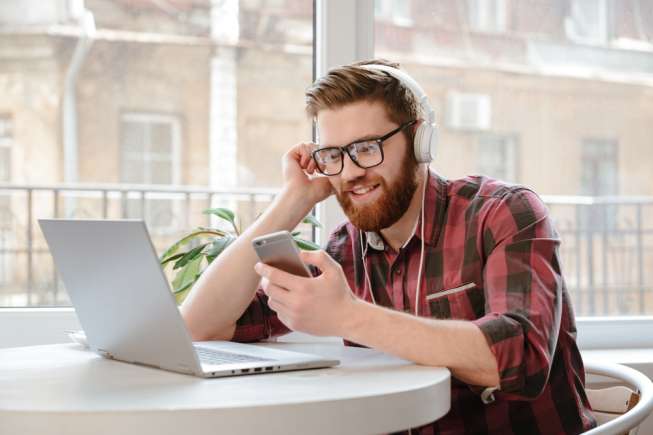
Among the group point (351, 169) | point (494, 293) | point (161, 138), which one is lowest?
point (494, 293)

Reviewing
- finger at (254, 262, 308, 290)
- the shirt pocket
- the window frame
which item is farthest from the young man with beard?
the window frame

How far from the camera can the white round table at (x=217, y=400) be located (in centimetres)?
106

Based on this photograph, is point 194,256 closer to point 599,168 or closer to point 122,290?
point 122,290

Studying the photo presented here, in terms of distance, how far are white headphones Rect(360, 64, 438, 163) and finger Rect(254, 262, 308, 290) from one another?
1.76 feet

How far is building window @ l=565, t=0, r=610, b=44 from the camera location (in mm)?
2959

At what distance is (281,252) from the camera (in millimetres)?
1352

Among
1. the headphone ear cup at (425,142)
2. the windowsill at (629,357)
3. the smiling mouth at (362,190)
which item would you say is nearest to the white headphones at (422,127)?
the headphone ear cup at (425,142)

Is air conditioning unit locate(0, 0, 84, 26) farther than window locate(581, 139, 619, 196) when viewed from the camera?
No

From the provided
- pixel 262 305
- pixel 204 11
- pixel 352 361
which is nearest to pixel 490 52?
pixel 204 11

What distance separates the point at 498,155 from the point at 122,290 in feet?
6.07

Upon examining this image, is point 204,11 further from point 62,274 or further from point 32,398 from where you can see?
point 32,398

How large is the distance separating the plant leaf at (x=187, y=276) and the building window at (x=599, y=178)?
4.38 ft

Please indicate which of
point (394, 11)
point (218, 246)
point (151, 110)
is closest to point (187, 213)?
point (151, 110)

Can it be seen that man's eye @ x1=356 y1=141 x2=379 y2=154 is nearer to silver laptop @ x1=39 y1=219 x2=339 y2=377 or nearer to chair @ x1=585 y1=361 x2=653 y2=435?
silver laptop @ x1=39 y1=219 x2=339 y2=377
